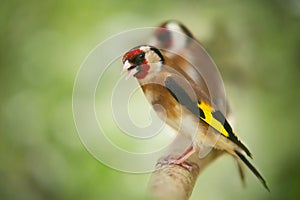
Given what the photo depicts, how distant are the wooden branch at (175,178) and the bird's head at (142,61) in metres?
0.20

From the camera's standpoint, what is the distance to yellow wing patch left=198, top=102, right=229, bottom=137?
1213 millimetres

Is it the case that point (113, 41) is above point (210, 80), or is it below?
A: above

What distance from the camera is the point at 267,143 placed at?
1.33 metres

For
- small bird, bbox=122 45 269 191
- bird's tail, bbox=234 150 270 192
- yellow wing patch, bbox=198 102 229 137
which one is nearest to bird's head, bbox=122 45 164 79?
small bird, bbox=122 45 269 191

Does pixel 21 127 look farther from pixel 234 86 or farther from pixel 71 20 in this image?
pixel 234 86

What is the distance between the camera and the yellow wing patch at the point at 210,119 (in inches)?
47.8

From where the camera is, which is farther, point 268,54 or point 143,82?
point 268,54

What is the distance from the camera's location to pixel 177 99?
120 centimetres

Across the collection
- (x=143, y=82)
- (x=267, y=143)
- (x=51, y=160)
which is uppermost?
(x=143, y=82)

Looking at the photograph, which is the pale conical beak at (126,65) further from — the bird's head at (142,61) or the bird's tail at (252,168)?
the bird's tail at (252,168)

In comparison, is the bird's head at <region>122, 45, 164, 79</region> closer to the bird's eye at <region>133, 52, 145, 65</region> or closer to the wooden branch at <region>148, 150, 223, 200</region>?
the bird's eye at <region>133, 52, 145, 65</region>

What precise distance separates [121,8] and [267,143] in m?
0.46

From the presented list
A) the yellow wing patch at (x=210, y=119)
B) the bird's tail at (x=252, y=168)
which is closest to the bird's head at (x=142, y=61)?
the yellow wing patch at (x=210, y=119)

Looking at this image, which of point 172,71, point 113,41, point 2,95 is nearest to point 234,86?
point 172,71
